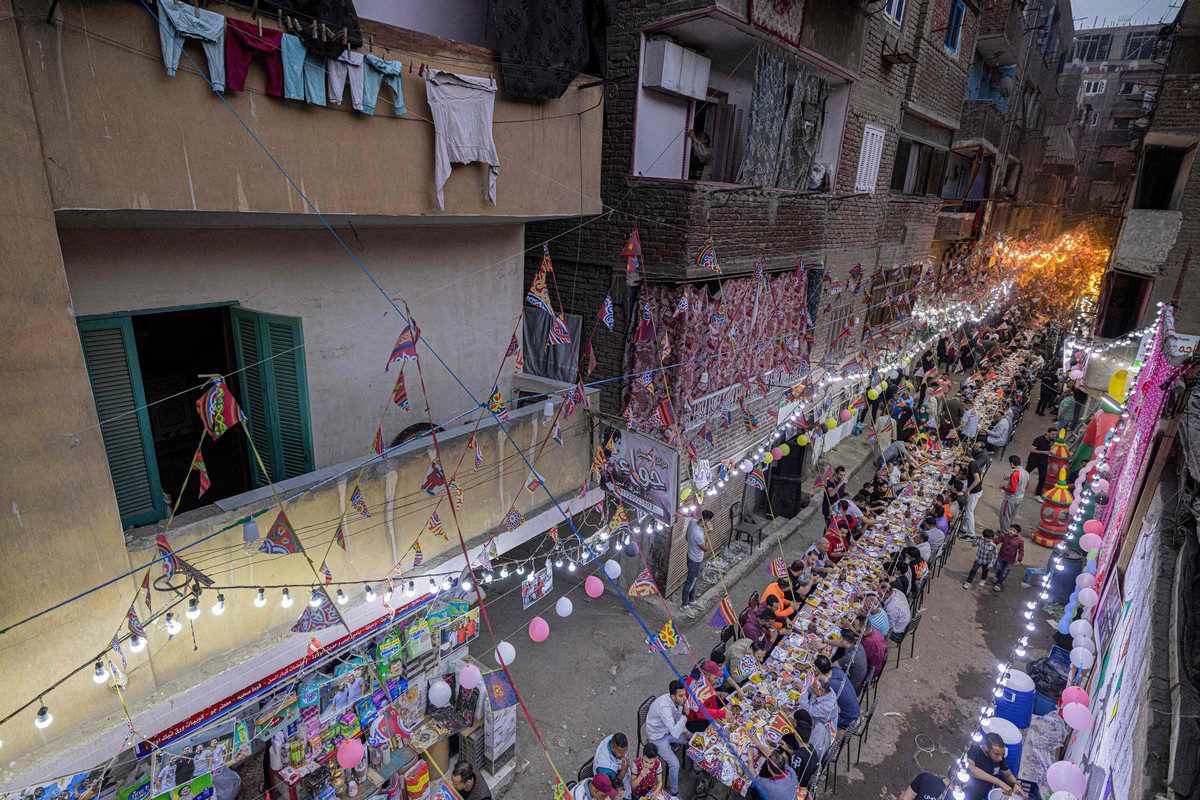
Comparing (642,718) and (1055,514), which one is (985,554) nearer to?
(1055,514)

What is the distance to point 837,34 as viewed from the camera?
10.9 meters

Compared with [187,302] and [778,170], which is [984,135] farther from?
[187,302]

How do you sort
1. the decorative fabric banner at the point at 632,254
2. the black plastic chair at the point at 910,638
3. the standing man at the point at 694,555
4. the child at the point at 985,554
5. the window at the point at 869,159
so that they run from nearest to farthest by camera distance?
the decorative fabric banner at the point at 632,254 < the black plastic chair at the point at 910,638 < the standing man at the point at 694,555 < the child at the point at 985,554 < the window at the point at 869,159

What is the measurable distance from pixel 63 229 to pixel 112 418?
167cm

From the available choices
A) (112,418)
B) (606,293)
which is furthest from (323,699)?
(606,293)

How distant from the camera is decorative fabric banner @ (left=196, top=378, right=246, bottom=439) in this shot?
4.69 m

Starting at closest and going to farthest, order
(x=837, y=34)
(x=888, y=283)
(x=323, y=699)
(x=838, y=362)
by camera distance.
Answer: (x=323, y=699) → (x=837, y=34) → (x=838, y=362) → (x=888, y=283)

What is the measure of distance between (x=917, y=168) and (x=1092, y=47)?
48462 mm

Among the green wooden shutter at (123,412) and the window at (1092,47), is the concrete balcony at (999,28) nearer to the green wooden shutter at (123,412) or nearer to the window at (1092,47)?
the green wooden shutter at (123,412)

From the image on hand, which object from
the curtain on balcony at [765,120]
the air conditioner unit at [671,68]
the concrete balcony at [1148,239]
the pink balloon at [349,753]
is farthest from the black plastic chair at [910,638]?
the concrete balcony at [1148,239]

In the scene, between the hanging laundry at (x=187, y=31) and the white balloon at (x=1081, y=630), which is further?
the white balloon at (x=1081, y=630)

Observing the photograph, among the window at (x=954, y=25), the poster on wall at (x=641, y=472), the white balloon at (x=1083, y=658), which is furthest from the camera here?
the window at (x=954, y=25)

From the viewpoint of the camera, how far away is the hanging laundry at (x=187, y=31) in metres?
4.28

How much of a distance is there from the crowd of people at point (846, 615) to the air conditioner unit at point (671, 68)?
24.2ft
